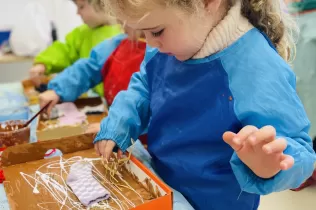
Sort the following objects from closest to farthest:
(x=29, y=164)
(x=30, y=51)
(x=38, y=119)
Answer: (x=29, y=164)
(x=38, y=119)
(x=30, y=51)

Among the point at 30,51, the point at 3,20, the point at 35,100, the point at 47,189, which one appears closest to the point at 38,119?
the point at 35,100

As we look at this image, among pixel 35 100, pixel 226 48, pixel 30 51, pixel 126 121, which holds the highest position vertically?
pixel 226 48

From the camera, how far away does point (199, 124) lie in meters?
0.67

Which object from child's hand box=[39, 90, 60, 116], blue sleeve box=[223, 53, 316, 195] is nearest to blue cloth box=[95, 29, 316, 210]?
blue sleeve box=[223, 53, 316, 195]

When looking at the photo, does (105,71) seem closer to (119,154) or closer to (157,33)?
(119,154)

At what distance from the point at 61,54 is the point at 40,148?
0.87 m

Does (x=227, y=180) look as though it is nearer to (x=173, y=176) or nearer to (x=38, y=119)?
(x=173, y=176)

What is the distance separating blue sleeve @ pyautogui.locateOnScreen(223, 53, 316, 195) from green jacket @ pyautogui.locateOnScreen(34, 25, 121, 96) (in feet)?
3.10

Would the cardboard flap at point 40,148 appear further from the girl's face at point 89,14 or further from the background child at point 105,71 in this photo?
the girl's face at point 89,14

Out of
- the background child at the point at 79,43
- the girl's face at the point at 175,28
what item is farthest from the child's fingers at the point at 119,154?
the background child at the point at 79,43

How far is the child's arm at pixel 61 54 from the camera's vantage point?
1540mm

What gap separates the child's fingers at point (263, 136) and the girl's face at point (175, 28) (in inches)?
9.2

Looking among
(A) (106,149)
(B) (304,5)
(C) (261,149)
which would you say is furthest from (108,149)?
(B) (304,5)

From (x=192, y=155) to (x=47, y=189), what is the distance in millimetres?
268
